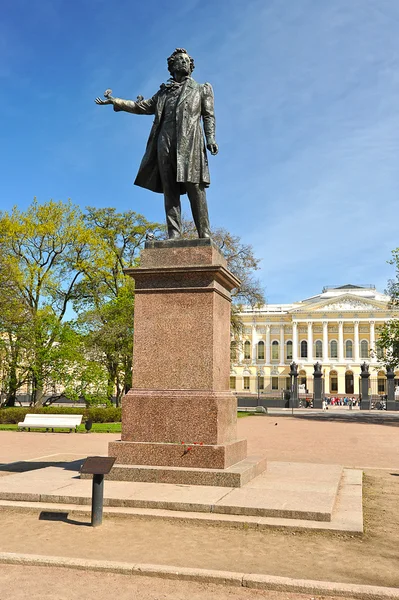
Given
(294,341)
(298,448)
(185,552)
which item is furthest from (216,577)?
(294,341)

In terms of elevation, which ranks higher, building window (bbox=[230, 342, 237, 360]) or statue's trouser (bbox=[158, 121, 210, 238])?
statue's trouser (bbox=[158, 121, 210, 238])

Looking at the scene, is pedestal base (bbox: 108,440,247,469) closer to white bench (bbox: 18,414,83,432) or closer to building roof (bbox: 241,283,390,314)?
white bench (bbox: 18,414,83,432)

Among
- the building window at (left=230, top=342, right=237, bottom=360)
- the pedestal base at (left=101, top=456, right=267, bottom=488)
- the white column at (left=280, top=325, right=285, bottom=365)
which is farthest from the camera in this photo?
the white column at (left=280, top=325, right=285, bottom=365)

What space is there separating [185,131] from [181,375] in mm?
3317

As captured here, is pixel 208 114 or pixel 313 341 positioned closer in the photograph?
pixel 208 114

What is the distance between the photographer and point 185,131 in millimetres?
7984

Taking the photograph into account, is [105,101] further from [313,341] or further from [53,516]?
[313,341]

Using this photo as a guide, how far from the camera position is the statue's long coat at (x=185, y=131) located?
7941mm

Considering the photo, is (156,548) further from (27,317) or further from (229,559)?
(27,317)

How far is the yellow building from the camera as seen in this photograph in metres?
90.8

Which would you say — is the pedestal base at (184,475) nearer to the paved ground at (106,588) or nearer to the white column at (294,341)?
Answer: the paved ground at (106,588)

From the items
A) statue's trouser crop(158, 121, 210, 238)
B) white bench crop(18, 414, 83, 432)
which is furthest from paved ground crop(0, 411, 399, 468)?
statue's trouser crop(158, 121, 210, 238)

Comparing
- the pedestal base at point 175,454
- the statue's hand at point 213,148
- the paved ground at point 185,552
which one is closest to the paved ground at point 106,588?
the paved ground at point 185,552

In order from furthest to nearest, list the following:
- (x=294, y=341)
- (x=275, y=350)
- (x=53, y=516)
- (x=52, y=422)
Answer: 1. (x=275, y=350)
2. (x=294, y=341)
3. (x=52, y=422)
4. (x=53, y=516)
